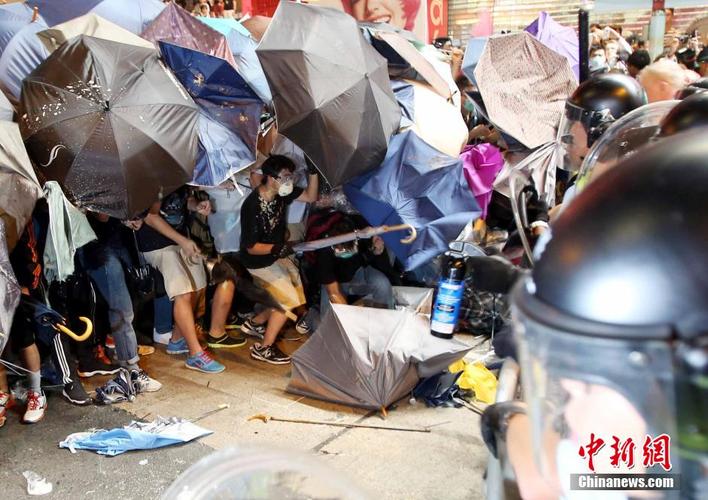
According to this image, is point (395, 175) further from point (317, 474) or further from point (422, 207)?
point (317, 474)

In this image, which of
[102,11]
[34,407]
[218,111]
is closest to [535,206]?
[218,111]

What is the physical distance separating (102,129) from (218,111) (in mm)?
1050

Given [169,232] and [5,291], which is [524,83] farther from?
[5,291]

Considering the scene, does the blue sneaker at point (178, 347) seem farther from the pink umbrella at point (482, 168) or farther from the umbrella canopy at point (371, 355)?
the pink umbrella at point (482, 168)

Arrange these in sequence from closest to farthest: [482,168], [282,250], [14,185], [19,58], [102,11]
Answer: [14,185], [19,58], [102,11], [282,250], [482,168]

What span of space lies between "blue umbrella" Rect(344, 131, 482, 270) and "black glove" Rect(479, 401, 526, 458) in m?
3.19

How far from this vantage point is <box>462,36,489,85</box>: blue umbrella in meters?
5.97

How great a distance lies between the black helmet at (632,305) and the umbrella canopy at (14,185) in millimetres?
3260

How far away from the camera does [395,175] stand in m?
4.78

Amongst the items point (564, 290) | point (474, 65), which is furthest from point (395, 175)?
point (564, 290)

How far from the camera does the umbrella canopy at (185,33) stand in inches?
185

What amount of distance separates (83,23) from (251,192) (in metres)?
1.59

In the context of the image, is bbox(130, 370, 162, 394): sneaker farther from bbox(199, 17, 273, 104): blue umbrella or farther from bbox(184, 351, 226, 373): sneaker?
bbox(199, 17, 273, 104): blue umbrella

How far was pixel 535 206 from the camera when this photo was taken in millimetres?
3373
